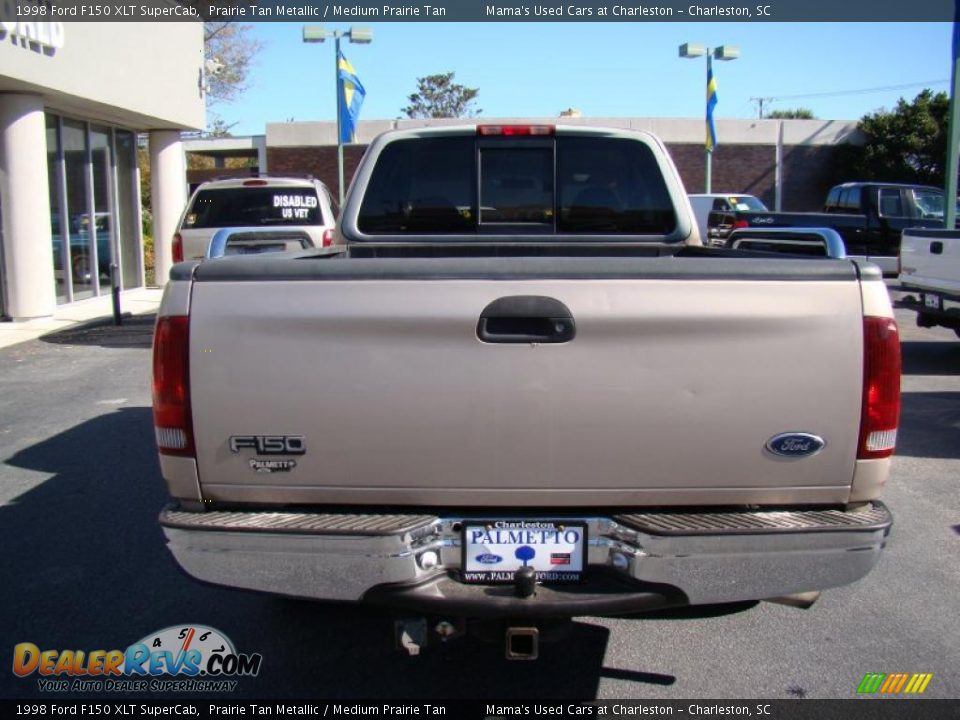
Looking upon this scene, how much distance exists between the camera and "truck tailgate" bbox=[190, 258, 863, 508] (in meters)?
2.86

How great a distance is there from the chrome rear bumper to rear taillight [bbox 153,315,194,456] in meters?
0.26

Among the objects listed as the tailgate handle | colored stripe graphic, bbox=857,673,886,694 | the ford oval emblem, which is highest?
the tailgate handle

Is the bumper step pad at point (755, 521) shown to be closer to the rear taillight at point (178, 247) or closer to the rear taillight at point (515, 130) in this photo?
the rear taillight at point (515, 130)

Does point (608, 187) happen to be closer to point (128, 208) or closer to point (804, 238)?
point (804, 238)

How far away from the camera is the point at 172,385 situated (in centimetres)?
293

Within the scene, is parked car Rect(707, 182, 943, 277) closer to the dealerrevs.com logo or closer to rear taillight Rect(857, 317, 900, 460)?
rear taillight Rect(857, 317, 900, 460)

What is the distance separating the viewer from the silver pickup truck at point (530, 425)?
112 inches

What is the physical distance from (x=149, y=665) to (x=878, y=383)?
9.79 feet

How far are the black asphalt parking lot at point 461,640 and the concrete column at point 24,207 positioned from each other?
28.1 feet

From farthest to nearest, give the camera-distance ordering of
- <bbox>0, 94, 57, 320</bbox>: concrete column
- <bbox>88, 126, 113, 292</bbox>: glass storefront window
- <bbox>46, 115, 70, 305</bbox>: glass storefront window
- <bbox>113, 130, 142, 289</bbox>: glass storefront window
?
<bbox>113, 130, 142, 289</bbox>: glass storefront window, <bbox>88, 126, 113, 292</bbox>: glass storefront window, <bbox>46, 115, 70, 305</bbox>: glass storefront window, <bbox>0, 94, 57, 320</bbox>: concrete column

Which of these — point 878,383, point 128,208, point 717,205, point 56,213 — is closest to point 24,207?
point 56,213

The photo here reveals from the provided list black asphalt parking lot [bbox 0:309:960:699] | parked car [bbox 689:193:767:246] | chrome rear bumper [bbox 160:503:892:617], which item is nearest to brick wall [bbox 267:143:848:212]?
parked car [bbox 689:193:767:246]

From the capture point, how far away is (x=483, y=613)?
2.85 metres

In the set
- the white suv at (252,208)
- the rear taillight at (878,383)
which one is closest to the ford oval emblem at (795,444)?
the rear taillight at (878,383)
